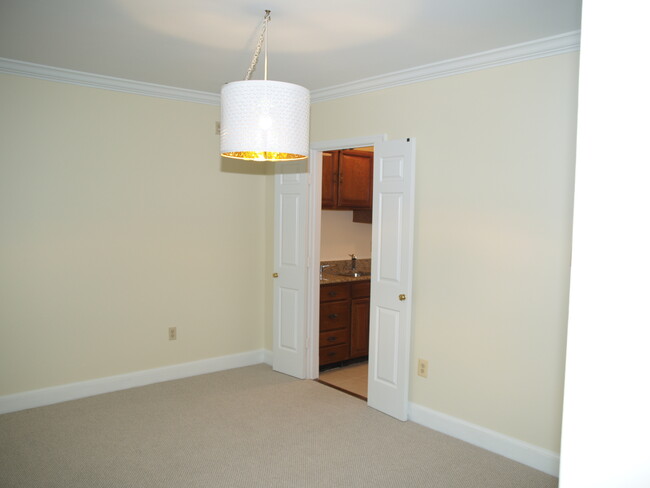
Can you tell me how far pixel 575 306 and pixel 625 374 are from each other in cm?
17

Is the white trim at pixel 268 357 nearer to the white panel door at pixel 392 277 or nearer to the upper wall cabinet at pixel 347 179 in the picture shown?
the white panel door at pixel 392 277

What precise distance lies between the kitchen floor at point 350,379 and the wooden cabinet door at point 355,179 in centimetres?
167

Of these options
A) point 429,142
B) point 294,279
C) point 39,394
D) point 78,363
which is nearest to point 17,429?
point 39,394

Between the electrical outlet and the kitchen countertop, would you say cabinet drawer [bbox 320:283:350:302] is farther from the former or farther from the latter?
the electrical outlet

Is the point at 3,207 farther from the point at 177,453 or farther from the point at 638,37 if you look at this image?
the point at 638,37

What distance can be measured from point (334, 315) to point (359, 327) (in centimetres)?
36

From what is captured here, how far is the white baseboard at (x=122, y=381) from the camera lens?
3758mm

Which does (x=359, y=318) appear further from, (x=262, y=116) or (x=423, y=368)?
(x=262, y=116)

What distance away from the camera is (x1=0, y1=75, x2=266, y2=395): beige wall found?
12.1 feet

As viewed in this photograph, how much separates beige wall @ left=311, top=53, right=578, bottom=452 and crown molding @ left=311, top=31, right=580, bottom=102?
0.05 meters

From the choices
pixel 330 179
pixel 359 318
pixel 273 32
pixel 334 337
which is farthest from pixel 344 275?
pixel 273 32

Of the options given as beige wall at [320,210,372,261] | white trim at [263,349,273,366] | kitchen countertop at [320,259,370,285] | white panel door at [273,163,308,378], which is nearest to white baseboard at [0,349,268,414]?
white trim at [263,349,273,366]

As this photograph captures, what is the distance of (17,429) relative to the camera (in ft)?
11.2

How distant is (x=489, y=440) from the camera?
130 inches
